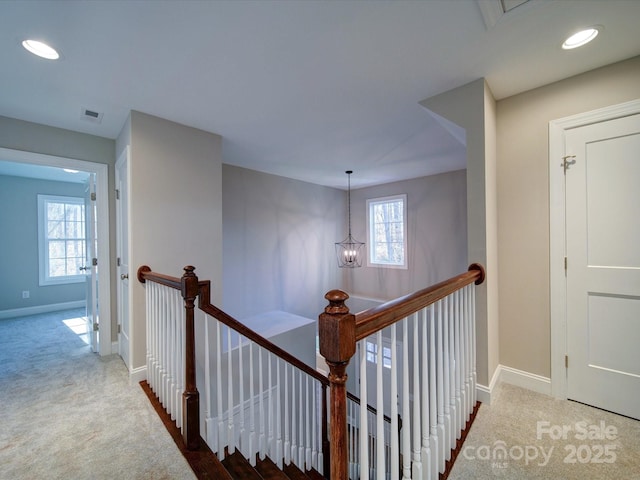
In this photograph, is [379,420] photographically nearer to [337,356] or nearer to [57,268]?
[337,356]

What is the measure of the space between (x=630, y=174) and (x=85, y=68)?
366 centimetres

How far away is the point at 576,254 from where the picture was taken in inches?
78.4

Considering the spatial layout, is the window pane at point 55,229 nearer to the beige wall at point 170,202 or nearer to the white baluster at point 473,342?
the beige wall at point 170,202

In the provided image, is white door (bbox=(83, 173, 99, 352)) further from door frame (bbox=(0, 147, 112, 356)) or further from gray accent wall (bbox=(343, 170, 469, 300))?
gray accent wall (bbox=(343, 170, 469, 300))

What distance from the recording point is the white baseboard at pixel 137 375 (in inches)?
95.6

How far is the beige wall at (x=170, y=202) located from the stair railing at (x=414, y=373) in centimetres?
209

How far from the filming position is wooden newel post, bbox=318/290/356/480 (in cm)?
80

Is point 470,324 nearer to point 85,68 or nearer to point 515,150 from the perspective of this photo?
point 515,150

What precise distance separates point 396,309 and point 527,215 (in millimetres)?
1769

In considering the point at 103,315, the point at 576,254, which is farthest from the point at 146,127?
the point at 576,254

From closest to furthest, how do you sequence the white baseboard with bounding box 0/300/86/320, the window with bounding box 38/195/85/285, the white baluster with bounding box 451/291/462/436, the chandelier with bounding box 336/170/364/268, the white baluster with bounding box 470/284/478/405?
1. the white baluster with bounding box 451/291/462/436
2. the white baluster with bounding box 470/284/478/405
3. the white baseboard with bounding box 0/300/86/320
4. the window with bounding box 38/195/85/285
5. the chandelier with bounding box 336/170/364/268

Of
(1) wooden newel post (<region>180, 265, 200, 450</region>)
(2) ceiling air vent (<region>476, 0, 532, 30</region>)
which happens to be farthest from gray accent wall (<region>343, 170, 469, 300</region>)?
(1) wooden newel post (<region>180, 265, 200, 450</region>)

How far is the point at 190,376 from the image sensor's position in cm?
177

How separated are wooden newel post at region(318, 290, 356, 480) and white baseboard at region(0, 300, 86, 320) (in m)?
6.29
